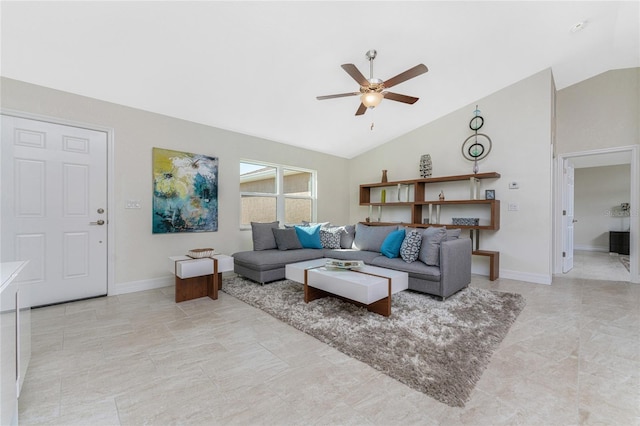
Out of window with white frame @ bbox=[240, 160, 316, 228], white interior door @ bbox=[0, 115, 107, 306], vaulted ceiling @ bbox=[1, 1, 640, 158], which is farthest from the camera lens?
window with white frame @ bbox=[240, 160, 316, 228]

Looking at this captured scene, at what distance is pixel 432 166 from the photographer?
514 cm

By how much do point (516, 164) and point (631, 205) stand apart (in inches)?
69.3

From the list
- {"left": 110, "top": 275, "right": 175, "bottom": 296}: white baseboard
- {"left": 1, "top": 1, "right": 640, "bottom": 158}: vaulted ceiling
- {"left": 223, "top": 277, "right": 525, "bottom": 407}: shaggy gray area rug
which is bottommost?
{"left": 223, "top": 277, "right": 525, "bottom": 407}: shaggy gray area rug

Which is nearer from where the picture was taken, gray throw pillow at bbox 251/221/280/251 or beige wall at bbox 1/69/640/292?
beige wall at bbox 1/69/640/292

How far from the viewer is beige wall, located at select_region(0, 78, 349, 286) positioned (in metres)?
3.02

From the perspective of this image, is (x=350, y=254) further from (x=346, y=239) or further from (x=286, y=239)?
(x=286, y=239)

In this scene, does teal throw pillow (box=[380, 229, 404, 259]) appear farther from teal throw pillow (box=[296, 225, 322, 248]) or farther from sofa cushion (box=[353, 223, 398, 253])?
teal throw pillow (box=[296, 225, 322, 248])

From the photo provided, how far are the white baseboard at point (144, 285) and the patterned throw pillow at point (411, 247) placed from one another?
3185 millimetres

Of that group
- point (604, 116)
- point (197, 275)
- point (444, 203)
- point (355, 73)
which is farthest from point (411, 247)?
point (604, 116)

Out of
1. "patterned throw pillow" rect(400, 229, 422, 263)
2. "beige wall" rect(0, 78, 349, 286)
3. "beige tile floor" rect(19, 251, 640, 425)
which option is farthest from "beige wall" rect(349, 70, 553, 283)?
"beige wall" rect(0, 78, 349, 286)

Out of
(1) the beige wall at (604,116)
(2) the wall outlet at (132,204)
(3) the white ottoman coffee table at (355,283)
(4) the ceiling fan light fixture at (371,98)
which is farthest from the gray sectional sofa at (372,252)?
(1) the beige wall at (604,116)

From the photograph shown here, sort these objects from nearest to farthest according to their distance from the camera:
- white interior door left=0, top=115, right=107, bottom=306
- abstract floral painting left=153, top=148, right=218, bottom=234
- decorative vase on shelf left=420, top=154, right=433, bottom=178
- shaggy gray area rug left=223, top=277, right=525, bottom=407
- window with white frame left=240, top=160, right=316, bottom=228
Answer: shaggy gray area rug left=223, top=277, right=525, bottom=407 → white interior door left=0, top=115, right=107, bottom=306 → abstract floral painting left=153, top=148, right=218, bottom=234 → window with white frame left=240, top=160, right=316, bottom=228 → decorative vase on shelf left=420, top=154, right=433, bottom=178

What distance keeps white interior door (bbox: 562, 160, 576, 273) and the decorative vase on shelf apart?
2137mm

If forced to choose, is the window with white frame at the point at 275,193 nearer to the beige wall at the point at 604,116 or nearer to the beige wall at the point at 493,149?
the beige wall at the point at 493,149
